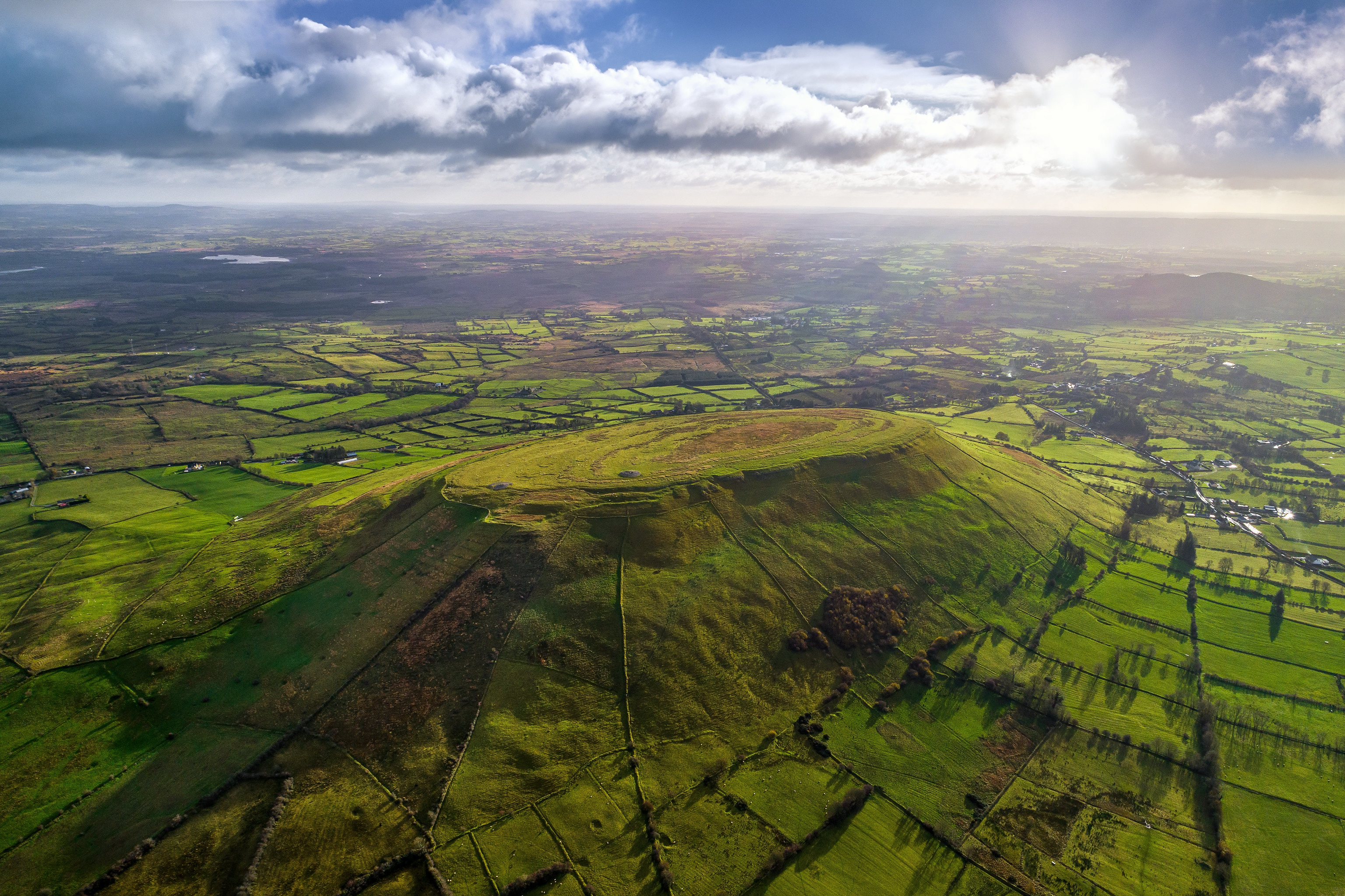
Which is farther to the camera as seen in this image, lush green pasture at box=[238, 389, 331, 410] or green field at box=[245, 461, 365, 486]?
lush green pasture at box=[238, 389, 331, 410]

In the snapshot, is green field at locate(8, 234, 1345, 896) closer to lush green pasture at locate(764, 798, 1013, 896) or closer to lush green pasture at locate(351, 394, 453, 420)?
lush green pasture at locate(764, 798, 1013, 896)

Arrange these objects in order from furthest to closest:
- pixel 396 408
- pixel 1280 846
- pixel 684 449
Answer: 1. pixel 396 408
2. pixel 684 449
3. pixel 1280 846

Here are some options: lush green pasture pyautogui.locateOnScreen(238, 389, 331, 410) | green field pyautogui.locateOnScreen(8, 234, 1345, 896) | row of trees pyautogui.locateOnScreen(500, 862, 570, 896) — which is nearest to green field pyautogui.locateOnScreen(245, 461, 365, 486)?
green field pyautogui.locateOnScreen(8, 234, 1345, 896)

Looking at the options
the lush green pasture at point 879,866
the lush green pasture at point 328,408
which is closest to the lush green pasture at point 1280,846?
the lush green pasture at point 879,866

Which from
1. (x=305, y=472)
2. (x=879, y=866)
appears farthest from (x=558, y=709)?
(x=305, y=472)

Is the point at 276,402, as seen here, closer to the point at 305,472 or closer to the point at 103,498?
the point at 305,472

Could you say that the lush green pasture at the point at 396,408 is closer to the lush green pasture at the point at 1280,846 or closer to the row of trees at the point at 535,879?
the row of trees at the point at 535,879

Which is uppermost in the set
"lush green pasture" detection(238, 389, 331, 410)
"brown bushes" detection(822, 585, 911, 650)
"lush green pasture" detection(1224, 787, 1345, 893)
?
"lush green pasture" detection(238, 389, 331, 410)

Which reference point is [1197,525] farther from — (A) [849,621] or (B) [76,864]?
(B) [76,864]

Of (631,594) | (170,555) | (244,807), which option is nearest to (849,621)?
(631,594)
